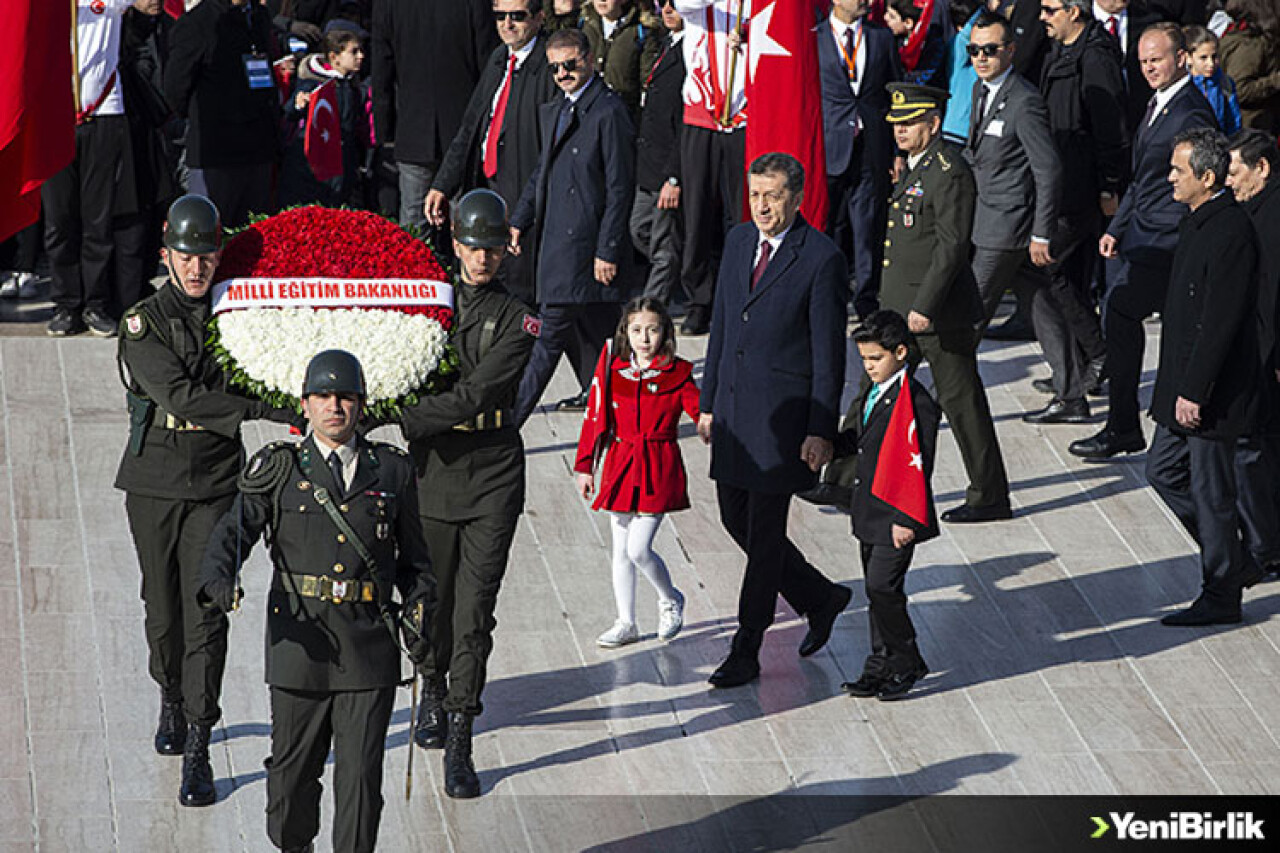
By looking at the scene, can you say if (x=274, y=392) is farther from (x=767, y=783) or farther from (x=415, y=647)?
(x=767, y=783)

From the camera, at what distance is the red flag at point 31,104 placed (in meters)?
7.30

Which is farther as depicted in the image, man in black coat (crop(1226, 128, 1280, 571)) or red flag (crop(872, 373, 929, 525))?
man in black coat (crop(1226, 128, 1280, 571))

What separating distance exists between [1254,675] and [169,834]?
486 cm

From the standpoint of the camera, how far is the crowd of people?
790cm

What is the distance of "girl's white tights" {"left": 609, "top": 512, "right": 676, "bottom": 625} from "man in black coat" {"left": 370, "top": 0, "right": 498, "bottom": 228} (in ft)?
16.7

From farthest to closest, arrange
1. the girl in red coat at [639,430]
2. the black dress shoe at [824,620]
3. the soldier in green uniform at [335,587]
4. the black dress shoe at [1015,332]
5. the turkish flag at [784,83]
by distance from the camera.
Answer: the black dress shoe at [1015,332]
the turkish flag at [784,83]
the black dress shoe at [824,620]
the girl in red coat at [639,430]
the soldier in green uniform at [335,587]

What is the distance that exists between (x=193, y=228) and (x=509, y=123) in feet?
16.7

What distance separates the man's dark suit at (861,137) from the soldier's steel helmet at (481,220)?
19.5 ft

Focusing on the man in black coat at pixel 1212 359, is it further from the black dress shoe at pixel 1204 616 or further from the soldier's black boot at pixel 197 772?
the soldier's black boot at pixel 197 772

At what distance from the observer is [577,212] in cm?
1234

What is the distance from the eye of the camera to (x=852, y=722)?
9.34 meters

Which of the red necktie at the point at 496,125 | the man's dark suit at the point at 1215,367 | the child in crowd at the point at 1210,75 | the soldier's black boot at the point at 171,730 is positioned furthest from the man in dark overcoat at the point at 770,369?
the child in crowd at the point at 1210,75

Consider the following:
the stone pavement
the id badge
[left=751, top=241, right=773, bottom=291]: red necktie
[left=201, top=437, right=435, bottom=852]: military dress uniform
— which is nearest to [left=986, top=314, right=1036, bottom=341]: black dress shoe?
the stone pavement

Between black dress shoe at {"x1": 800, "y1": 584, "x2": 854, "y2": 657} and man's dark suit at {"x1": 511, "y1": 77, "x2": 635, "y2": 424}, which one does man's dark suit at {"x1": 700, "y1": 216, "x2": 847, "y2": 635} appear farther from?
man's dark suit at {"x1": 511, "y1": 77, "x2": 635, "y2": 424}
